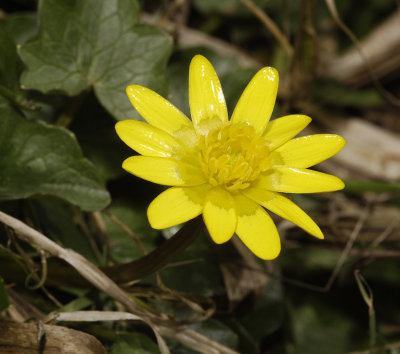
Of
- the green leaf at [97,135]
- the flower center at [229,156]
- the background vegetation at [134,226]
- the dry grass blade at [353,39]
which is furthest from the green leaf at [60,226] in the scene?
the dry grass blade at [353,39]

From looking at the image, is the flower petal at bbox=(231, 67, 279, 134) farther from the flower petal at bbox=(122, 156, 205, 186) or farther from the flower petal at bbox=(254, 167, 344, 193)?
the flower petal at bbox=(122, 156, 205, 186)

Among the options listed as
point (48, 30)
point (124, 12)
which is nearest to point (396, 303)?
point (124, 12)

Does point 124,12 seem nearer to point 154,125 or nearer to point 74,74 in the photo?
point 74,74

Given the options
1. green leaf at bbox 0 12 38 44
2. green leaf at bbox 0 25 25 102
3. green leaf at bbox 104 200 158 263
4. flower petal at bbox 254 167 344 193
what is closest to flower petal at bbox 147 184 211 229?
flower petal at bbox 254 167 344 193

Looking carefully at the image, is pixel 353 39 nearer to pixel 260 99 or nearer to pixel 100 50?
pixel 260 99

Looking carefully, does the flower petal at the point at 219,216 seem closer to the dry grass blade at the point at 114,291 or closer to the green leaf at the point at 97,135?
the dry grass blade at the point at 114,291

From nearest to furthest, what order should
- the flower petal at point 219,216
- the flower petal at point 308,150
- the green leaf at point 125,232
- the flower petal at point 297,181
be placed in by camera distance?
the flower petal at point 219,216, the flower petal at point 297,181, the flower petal at point 308,150, the green leaf at point 125,232
